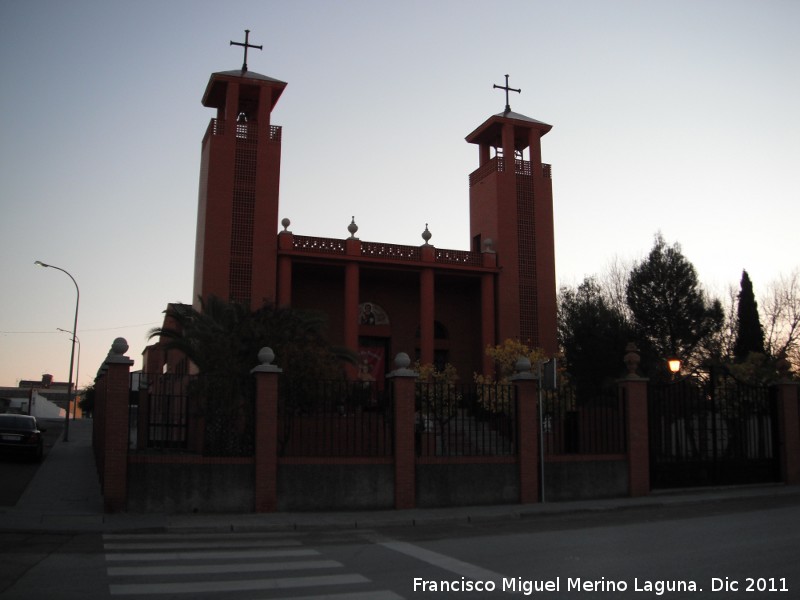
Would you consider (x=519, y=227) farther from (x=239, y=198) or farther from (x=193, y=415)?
(x=193, y=415)

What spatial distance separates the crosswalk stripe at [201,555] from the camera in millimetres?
10000

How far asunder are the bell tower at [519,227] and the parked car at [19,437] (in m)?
19.0

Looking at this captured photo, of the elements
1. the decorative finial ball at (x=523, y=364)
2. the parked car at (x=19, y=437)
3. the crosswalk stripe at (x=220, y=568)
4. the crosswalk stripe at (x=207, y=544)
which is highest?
the decorative finial ball at (x=523, y=364)

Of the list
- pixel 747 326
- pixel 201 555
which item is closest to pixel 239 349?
pixel 201 555

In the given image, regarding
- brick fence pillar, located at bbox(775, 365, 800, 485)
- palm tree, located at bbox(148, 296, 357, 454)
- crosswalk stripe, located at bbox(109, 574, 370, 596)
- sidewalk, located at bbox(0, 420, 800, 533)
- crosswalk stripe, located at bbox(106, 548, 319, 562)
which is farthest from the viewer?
brick fence pillar, located at bbox(775, 365, 800, 485)

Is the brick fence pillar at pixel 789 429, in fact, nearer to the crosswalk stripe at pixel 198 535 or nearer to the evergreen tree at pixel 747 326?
the crosswalk stripe at pixel 198 535

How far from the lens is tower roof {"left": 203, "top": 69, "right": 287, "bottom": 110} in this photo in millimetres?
33531

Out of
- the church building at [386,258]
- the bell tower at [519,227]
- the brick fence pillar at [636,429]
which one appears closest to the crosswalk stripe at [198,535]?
the brick fence pillar at [636,429]

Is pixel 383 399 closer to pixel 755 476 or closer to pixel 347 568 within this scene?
pixel 347 568

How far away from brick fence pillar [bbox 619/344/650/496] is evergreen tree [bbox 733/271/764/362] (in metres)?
25.7

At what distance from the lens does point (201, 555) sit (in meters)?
10.3

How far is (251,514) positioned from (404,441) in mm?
3275

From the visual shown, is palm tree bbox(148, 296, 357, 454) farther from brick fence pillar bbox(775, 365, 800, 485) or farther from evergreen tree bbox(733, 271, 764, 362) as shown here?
evergreen tree bbox(733, 271, 764, 362)

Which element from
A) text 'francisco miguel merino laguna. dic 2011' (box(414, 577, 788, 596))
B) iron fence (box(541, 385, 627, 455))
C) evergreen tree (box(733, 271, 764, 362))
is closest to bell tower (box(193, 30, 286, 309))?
iron fence (box(541, 385, 627, 455))
